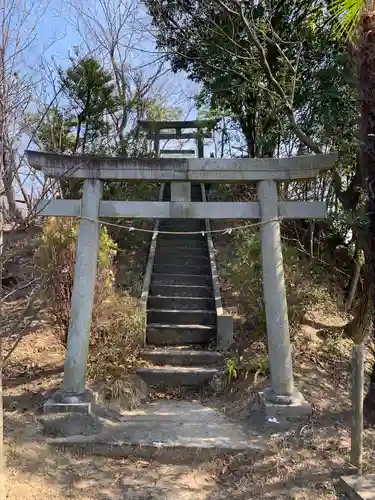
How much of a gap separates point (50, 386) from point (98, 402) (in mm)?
855

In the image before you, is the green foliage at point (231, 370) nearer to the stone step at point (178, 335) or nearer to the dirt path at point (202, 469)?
the dirt path at point (202, 469)

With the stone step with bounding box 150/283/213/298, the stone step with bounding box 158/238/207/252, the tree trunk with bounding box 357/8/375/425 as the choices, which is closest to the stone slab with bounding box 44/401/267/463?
the tree trunk with bounding box 357/8/375/425

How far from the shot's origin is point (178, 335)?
23.2ft

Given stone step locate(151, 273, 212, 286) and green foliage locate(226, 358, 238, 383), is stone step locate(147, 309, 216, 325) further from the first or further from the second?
green foliage locate(226, 358, 238, 383)

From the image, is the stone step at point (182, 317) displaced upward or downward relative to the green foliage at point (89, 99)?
downward

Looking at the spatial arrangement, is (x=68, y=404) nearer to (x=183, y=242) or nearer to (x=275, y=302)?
(x=275, y=302)

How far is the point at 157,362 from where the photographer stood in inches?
256

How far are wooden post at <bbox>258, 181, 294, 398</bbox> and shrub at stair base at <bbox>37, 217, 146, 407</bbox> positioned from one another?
1.87m

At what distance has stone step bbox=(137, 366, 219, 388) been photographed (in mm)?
6152

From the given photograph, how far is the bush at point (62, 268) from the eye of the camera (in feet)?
20.2

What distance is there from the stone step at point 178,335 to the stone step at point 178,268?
1892 mm

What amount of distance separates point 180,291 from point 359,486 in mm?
5084

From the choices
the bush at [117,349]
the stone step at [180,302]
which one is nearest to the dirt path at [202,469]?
the bush at [117,349]

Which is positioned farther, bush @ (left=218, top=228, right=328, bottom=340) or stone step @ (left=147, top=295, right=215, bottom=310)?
stone step @ (left=147, top=295, right=215, bottom=310)
